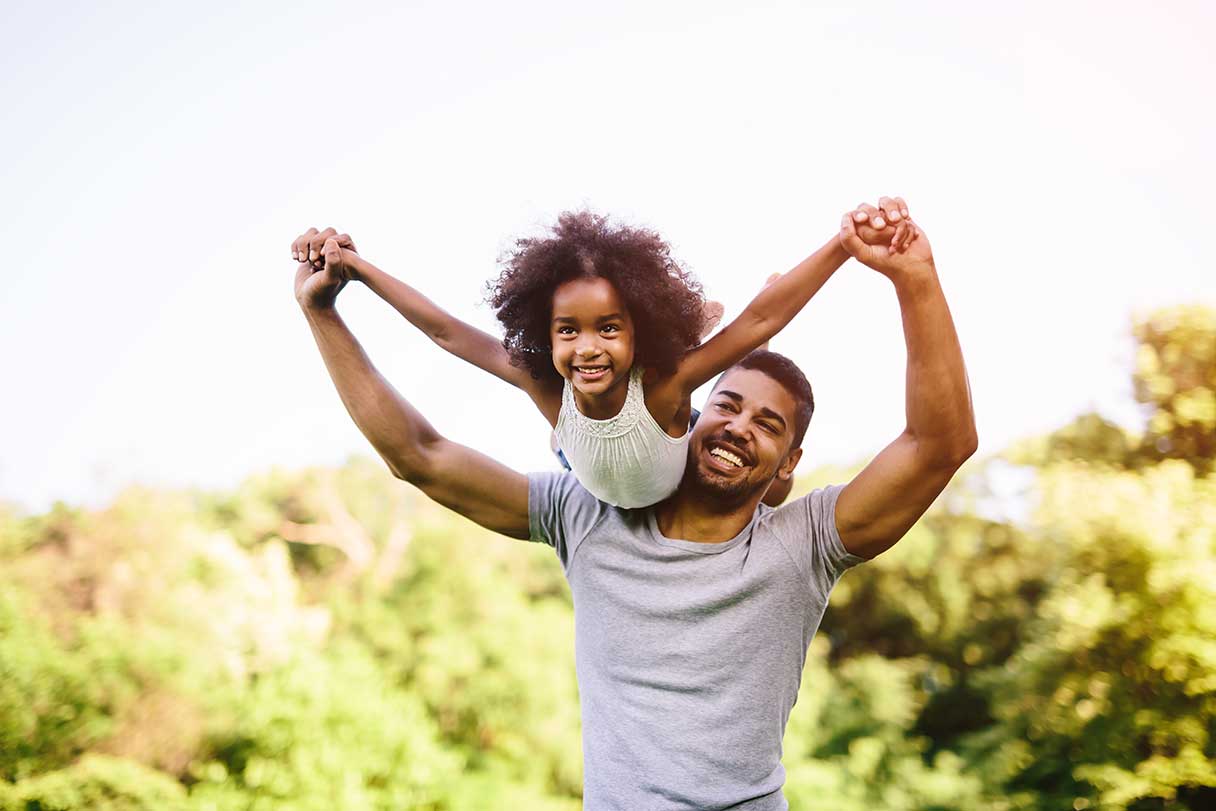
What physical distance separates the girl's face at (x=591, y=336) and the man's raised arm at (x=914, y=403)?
1.25 ft

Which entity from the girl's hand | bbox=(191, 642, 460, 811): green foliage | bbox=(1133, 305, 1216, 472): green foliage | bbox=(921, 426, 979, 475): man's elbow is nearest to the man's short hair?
bbox=(921, 426, 979, 475): man's elbow

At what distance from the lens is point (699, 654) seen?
187cm

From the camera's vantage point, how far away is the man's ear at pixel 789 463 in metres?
2.18

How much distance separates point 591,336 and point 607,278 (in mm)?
108

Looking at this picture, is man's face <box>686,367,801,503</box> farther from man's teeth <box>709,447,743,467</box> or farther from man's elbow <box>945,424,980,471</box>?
man's elbow <box>945,424,980,471</box>

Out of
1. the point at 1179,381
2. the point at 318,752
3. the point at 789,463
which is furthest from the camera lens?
the point at 1179,381

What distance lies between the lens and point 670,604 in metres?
1.89

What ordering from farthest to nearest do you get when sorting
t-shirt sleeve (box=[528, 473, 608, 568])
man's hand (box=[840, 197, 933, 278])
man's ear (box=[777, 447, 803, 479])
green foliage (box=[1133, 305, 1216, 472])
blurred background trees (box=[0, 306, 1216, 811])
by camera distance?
green foliage (box=[1133, 305, 1216, 472]), blurred background trees (box=[0, 306, 1216, 811]), man's ear (box=[777, 447, 803, 479]), t-shirt sleeve (box=[528, 473, 608, 568]), man's hand (box=[840, 197, 933, 278])

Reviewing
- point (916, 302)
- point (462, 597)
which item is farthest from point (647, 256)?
point (462, 597)

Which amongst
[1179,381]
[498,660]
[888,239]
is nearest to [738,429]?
[888,239]

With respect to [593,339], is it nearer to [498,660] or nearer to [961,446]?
[961,446]

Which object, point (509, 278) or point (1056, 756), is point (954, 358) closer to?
point (509, 278)

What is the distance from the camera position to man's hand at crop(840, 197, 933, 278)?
1679 mm

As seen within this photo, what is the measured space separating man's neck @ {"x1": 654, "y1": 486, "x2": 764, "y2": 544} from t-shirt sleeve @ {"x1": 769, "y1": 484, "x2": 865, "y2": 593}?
0.07m
